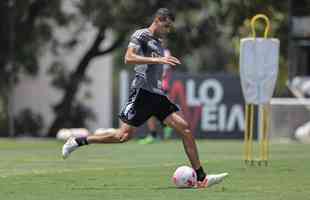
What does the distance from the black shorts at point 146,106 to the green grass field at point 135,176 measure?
846 mm

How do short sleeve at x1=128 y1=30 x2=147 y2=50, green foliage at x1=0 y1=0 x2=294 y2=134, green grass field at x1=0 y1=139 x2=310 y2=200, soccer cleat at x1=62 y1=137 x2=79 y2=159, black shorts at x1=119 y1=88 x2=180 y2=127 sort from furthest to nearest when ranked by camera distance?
green foliage at x1=0 y1=0 x2=294 y2=134 < soccer cleat at x1=62 y1=137 x2=79 y2=159 < black shorts at x1=119 y1=88 x2=180 y2=127 < short sleeve at x1=128 y1=30 x2=147 y2=50 < green grass field at x1=0 y1=139 x2=310 y2=200

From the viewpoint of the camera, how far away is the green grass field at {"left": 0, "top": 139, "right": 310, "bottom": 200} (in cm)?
1218

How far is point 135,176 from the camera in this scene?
14.7 m

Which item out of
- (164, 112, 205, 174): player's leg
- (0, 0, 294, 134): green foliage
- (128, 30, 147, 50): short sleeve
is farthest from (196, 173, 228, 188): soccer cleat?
(0, 0, 294, 134): green foliage

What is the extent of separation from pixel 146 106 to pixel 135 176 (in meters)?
1.46

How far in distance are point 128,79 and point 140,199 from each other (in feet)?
66.0

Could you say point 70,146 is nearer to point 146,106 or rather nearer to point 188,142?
point 146,106

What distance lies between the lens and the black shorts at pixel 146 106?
1358cm

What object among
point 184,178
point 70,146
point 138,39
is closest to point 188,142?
point 184,178

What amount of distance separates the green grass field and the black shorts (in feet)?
2.78

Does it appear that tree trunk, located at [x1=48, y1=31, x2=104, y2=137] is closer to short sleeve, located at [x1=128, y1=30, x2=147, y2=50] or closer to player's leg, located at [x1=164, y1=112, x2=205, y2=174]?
short sleeve, located at [x1=128, y1=30, x2=147, y2=50]

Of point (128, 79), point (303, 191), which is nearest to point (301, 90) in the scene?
point (128, 79)

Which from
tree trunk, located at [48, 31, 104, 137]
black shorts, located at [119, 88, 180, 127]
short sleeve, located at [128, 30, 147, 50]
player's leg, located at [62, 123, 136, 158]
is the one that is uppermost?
short sleeve, located at [128, 30, 147, 50]

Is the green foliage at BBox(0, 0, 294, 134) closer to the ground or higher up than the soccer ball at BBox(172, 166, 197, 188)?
higher up
